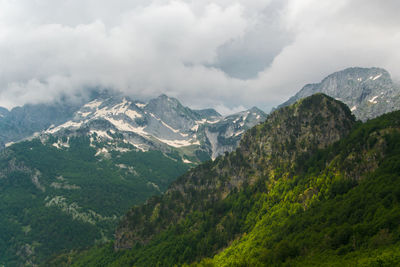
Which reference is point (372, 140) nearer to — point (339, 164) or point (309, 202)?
point (339, 164)

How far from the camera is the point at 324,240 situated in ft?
405

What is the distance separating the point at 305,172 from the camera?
19925 cm

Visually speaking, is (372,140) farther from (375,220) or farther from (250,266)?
(250,266)

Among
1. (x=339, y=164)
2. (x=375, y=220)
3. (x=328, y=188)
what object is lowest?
(x=375, y=220)

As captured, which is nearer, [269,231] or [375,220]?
[375,220]

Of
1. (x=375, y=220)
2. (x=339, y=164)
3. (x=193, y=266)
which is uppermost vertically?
(x=339, y=164)

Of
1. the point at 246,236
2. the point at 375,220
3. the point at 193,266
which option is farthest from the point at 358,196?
the point at 193,266

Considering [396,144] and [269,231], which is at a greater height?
[396,144]

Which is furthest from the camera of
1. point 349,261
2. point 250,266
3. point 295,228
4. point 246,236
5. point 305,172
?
point 305,172

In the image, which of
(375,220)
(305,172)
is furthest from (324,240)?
(305,172)

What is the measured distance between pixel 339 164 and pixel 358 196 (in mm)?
38521

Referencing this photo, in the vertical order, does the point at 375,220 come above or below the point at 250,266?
above

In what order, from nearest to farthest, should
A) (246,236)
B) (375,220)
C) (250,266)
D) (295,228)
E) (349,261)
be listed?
(349,261), (375,220), (250,266), (295,228), (246,236)

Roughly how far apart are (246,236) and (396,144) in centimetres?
9689
